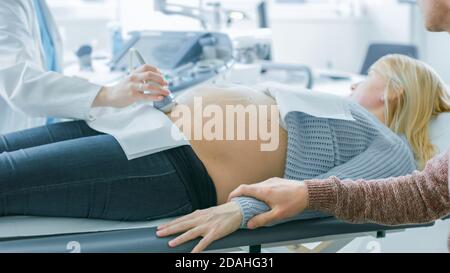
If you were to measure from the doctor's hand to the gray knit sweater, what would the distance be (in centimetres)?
32

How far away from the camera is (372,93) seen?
1710 millimetres

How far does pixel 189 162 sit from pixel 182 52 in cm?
111

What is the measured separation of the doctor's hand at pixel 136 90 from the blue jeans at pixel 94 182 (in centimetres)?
14

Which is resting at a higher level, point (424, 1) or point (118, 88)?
point (424, 1)

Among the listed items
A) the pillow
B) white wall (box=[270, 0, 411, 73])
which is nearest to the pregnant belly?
the pillow

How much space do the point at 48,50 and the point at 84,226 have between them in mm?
925

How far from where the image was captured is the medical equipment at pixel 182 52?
2318 millimetres

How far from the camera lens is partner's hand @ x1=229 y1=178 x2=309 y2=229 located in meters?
1.14

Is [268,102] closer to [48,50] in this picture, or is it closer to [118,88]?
[118,88]

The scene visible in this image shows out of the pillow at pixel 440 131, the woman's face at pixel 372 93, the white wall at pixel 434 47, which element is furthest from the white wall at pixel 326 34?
the pillow at pixel 440 131

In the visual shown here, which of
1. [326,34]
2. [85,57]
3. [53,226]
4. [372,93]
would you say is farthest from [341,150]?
[326,34]

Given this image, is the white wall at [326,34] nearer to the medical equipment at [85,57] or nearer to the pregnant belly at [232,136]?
the medical equipment at [85,57]

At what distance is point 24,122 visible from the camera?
177cm

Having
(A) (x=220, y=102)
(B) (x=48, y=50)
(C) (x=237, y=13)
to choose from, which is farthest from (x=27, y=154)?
(C) (x=237, y=13)
